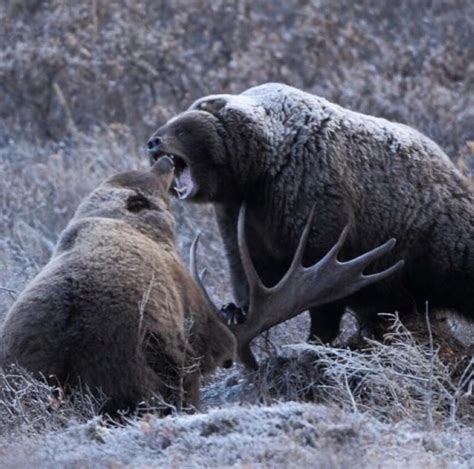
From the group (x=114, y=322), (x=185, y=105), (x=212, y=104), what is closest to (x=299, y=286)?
(x=212, y=104)

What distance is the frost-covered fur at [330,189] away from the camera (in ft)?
30.1

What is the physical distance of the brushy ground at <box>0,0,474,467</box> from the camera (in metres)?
6.49

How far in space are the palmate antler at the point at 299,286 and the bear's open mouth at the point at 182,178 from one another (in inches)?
22.3

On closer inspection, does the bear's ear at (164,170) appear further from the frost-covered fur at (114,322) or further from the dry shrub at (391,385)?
the dry shrub at (391,385)

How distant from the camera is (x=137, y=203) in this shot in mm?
8367

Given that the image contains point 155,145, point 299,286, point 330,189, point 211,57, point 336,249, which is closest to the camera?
point 336,249

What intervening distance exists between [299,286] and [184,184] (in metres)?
1.09

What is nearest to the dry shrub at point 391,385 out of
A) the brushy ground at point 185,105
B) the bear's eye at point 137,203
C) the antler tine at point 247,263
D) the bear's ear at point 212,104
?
the brushy ground at point 185,105

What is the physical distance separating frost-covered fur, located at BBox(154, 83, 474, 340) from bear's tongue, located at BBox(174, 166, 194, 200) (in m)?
0.04

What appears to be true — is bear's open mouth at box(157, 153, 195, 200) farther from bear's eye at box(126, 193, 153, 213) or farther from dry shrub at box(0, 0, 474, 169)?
dry shrub at box(0, 0, 474, 169)

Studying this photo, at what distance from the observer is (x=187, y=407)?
7.62m

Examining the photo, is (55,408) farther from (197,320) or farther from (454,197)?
(454,197)

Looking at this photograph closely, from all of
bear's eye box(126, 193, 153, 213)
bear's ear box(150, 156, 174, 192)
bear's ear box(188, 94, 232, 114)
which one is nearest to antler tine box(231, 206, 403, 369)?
bear's ear box(150, 156, 174, 192)

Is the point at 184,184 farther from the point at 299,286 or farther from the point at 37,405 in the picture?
the point at 37,405
